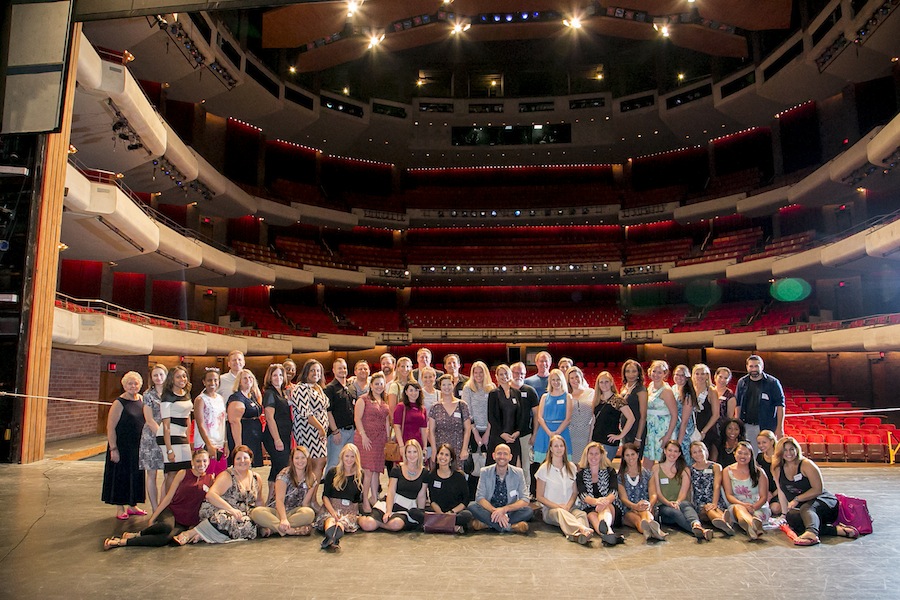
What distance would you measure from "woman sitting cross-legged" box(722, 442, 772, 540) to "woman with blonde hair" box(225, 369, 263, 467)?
184 inches

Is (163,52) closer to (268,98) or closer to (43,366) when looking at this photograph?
(268,98)

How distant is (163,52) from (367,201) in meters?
12.4

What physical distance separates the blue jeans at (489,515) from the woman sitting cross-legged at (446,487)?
0.10 meters

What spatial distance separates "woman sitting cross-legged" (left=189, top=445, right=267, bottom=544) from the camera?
17.8ft

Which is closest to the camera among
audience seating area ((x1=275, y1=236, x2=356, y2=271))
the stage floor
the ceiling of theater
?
the stage floor

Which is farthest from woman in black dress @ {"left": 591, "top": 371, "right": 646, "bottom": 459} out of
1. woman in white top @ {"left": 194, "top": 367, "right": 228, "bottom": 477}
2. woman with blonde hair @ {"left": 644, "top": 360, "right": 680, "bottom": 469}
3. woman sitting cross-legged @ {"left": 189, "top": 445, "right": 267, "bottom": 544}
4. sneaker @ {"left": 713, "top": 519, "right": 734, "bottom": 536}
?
woman in white top @ {"left": 194, "top": 367, "right": 228, "bottom": 477}

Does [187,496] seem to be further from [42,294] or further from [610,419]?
[42,294]

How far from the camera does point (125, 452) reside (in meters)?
6.02

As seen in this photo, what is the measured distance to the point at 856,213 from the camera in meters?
19.8

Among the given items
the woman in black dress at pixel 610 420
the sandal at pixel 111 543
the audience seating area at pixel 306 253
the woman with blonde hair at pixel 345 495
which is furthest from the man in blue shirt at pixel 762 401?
the audience seating area at pixel 306 253

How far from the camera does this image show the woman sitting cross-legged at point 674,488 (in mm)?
5738

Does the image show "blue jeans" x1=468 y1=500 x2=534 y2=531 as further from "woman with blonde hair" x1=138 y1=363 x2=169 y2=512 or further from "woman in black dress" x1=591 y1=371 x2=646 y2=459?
"woman with blonde hair" x1=138 y1=363 x2=169 y2=512

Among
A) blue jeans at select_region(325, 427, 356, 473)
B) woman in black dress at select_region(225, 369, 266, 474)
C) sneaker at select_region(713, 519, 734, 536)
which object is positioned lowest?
sneaker at select_region(713, 519, 734, 536)

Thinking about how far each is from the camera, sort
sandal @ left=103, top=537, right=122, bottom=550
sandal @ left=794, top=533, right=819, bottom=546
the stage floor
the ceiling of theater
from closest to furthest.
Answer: the stage floor → sandal @ left=103, top=537, right=122, bottom=550 → sandal @ left=794, top=533, right=819, bottom=546 → the ceiling of theater
